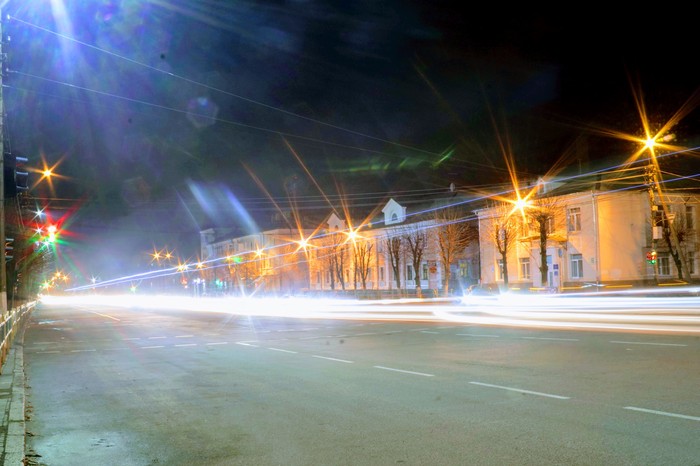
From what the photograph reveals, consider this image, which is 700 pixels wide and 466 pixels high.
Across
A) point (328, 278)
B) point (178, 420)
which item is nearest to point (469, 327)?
point (178, 420)

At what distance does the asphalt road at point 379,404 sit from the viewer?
639cm

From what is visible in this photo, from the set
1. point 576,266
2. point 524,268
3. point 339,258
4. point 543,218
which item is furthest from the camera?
point 339,258

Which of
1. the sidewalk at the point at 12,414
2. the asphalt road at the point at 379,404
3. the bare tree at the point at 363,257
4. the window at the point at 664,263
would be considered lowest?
the asphalt road at the point at 379,404

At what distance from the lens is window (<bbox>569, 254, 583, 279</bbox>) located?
4759cm

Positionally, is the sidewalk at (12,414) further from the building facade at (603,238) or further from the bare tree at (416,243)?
the bare tree at (416,243)

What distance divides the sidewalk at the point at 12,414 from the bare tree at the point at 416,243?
47.3m

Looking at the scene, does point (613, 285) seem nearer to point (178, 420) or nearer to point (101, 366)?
point (101, 366)

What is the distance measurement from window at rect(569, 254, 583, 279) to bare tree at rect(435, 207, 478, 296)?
389 inches

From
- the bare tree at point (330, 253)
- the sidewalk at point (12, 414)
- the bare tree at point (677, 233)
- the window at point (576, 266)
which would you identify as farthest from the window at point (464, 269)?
the sidewalk at point (12, 414)

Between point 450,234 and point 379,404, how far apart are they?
158 ft

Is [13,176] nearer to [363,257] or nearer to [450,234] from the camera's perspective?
[450,234]

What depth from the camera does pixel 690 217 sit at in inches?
1857

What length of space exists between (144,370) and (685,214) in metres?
44.6

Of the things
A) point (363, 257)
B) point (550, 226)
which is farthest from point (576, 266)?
point (363, 257)
